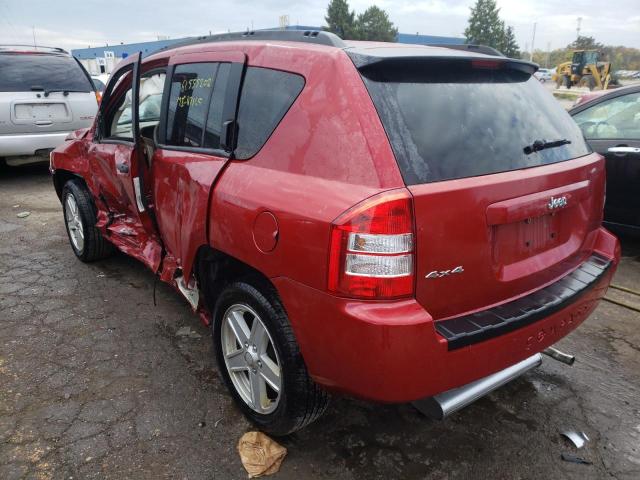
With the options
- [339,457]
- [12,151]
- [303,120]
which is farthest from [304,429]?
[12,151]

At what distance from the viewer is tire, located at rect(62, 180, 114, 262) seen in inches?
169

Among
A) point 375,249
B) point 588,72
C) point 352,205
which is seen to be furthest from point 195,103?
point 588,72

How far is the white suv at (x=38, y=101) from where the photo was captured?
23.0ft

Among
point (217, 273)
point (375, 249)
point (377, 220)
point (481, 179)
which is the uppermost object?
point (481, 179)

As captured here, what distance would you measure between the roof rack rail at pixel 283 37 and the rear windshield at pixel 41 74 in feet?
17.9

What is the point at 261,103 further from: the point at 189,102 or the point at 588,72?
the point at 588,72

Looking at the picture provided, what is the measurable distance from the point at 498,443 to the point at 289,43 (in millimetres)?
2121

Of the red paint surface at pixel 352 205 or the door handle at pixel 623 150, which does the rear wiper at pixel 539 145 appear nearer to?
the red paint surface at pixel 352 205

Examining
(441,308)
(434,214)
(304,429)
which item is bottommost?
(304,429)

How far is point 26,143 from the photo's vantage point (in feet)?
23.4

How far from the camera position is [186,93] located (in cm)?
288

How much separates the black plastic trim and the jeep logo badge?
1.16 ft

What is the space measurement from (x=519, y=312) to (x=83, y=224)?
3680mm

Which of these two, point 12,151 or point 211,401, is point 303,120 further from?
point 12,151
